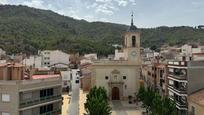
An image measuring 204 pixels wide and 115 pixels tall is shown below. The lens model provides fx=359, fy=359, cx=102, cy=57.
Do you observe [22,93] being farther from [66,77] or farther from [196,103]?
[66,77]

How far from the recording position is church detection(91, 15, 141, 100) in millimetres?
61500

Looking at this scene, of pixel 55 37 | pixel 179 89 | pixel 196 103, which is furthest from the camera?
pixel 55 37

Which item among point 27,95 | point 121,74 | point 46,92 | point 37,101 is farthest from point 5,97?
point 121,74

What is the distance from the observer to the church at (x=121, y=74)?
61.5m

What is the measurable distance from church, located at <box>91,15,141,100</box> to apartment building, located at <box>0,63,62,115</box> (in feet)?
87.7

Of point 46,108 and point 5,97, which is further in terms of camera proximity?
point 46,108

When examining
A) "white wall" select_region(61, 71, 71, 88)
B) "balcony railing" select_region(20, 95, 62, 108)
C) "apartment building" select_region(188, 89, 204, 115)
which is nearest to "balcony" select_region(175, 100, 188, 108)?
"apartment building" select_region(188, 89, 204, 115)

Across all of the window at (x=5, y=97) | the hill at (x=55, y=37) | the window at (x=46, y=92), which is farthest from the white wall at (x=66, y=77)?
the hill at (x=55, y=37)

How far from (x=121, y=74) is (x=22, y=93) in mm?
32288

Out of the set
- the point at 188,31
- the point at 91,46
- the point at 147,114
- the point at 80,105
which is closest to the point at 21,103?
the point at 147,114

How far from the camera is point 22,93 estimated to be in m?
31.4

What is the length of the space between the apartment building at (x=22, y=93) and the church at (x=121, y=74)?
87.7 ft

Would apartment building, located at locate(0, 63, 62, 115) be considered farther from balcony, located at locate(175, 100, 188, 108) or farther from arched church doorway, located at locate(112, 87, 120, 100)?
arched church doorway, located at locate(112, 87, 120, 100)

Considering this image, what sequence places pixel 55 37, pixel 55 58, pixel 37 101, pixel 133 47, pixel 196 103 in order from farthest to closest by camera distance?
pixel 55 37 < pixel 55 58 < pixel 133 47 < pixel 196 103 < pixel 37 101
